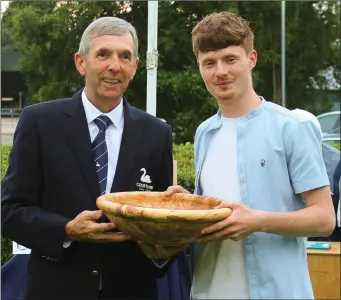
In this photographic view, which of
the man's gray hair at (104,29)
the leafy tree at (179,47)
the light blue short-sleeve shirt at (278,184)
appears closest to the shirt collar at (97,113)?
the man's gray hair at (104,29)

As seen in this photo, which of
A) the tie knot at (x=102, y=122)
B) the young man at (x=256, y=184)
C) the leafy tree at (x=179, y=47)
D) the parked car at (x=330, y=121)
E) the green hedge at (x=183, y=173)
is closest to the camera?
the young man at (x=256, y=184)

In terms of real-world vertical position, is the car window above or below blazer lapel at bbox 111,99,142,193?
above

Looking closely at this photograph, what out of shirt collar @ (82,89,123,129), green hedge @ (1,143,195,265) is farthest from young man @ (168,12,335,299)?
green hedge @ (1,143,195,265)

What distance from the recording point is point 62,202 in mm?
1806

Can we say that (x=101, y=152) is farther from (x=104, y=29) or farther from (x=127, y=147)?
(x=104, y=29)

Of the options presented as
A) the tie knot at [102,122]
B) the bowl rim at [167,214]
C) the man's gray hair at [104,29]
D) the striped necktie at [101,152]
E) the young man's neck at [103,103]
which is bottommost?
the bowl rim at [167,214]

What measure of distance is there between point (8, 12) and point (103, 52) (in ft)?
11.4

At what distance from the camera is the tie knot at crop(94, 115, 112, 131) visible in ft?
6.23

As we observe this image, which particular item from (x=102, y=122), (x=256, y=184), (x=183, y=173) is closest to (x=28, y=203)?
(x=102, y=122)

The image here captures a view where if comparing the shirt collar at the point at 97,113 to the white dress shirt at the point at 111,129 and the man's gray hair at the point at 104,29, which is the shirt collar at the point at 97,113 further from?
the man's gray hair at the point at 104,29

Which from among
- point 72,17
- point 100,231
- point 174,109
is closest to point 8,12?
point 72,17

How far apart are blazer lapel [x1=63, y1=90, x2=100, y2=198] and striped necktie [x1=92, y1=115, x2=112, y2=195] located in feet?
0.08

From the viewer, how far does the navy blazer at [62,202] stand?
1.78 meters

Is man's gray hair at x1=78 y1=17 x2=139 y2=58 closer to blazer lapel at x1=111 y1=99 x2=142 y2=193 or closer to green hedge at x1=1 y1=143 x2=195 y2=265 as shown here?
blazer lapel at x1=111 y1=99 x2=142 y2=193
